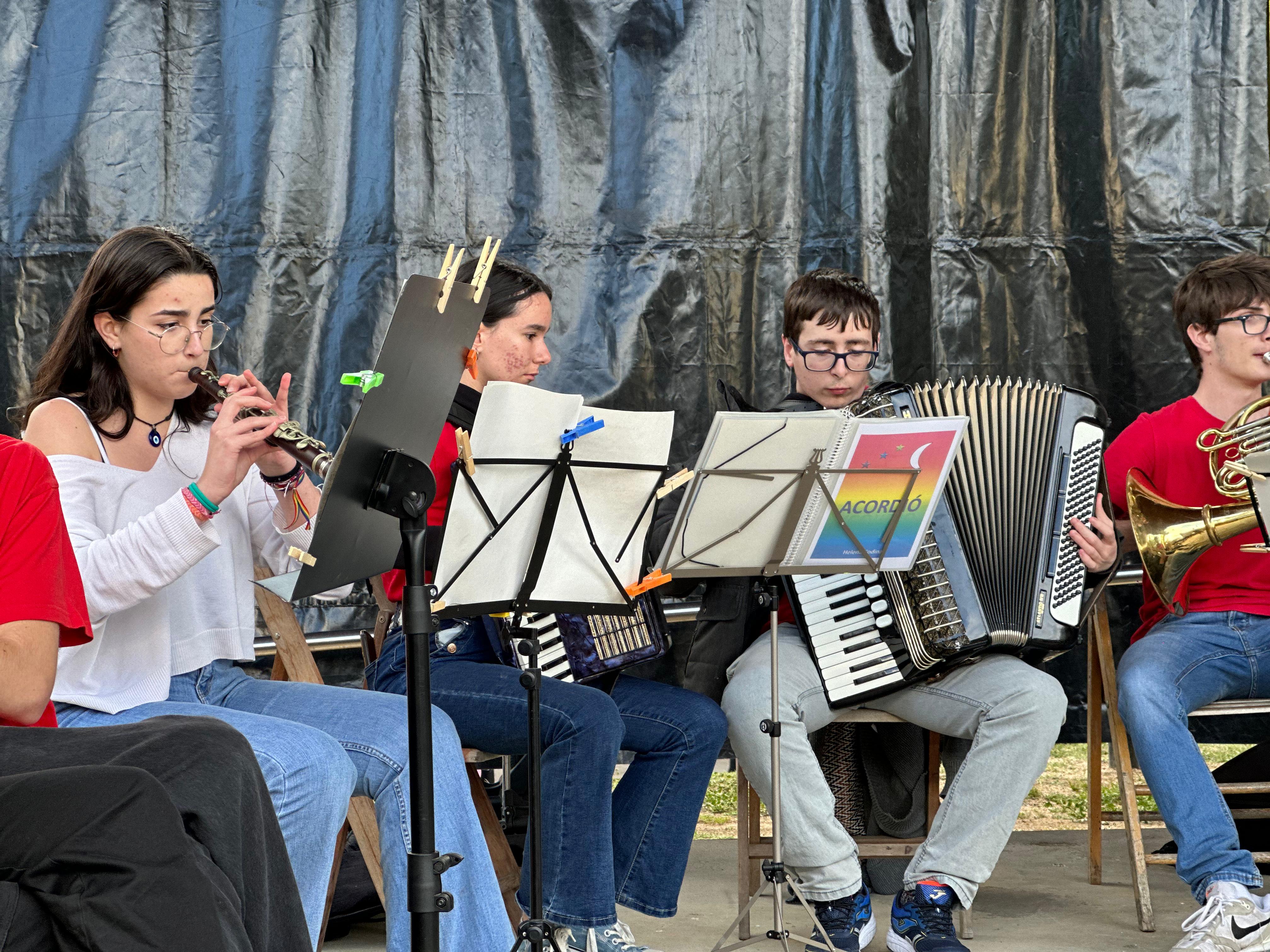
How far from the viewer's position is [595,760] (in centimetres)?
249

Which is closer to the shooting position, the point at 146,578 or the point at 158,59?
the point at 146,578

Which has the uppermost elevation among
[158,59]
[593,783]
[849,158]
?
[158,59]

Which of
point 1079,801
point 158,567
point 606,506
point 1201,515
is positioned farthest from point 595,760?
point 1079,801

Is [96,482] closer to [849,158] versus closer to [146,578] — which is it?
[146,578]

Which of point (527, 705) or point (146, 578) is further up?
point (146, 578)

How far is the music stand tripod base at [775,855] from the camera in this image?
8.40 feet

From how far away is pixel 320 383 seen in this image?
3.47 metres

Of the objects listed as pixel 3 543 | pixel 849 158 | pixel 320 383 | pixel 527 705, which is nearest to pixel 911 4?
pixel 849 158

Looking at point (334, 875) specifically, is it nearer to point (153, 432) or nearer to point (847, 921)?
point (153, 432)

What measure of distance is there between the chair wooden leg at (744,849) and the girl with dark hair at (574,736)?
21 cm

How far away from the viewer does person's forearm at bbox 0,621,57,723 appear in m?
1.75

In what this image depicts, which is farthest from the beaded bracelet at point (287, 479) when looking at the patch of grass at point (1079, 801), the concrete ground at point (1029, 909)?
the patch of grass at point (1079, 801)

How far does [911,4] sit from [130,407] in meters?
2.31

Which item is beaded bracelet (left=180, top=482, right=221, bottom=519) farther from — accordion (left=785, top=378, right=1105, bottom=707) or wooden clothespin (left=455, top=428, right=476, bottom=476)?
accordion (left=785, top=378, right=1105, bottom=707)
